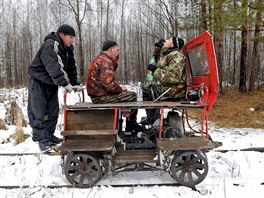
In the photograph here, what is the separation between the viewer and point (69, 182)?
4.46m

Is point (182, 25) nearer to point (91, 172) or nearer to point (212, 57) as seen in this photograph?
point (212, 57)

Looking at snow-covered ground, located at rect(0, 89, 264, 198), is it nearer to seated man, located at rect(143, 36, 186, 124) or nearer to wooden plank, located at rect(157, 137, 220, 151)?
wooden plank, located at rect(157, 137, 220, 151)

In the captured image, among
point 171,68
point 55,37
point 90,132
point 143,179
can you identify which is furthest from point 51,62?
point 143,179

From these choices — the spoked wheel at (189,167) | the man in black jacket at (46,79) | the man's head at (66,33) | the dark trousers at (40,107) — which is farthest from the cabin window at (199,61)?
the dark trousers at (40,107)

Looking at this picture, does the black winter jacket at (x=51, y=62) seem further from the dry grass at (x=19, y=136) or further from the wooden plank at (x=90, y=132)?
the dry grass at (x=19, y=136)

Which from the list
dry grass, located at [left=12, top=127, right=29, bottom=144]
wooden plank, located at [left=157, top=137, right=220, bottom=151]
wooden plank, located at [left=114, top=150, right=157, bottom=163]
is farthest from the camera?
dry grass, located at [left=12, top=127, right=29, bottom=144]

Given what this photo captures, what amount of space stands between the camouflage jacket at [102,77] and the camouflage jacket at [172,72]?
796 millimetres

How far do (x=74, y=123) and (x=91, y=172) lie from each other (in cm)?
81

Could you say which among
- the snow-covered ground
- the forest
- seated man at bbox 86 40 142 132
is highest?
the forest

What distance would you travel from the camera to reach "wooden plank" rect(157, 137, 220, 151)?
420 centimetres

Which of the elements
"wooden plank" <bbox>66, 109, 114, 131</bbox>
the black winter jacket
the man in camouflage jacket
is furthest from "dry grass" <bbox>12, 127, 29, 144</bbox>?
the man in camouflage jacket

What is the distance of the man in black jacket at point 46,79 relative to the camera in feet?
16.9

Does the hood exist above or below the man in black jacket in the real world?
above

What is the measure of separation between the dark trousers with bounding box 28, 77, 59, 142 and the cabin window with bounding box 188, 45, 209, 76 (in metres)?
2.79
